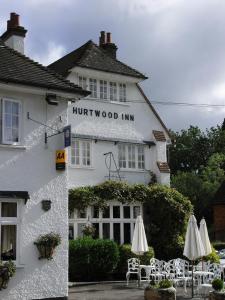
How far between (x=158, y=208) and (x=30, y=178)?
10955mm

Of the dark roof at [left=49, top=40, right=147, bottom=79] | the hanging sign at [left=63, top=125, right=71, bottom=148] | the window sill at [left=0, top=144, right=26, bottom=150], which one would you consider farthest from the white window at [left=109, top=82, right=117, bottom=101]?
the window sill at [left=0, top=144, right=26, bottom=150]

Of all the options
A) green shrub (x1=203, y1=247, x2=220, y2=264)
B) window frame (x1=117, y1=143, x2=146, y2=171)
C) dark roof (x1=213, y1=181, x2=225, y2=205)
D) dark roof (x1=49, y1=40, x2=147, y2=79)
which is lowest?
green shrub (x1=203, y1=247, x2=220, y2=264)

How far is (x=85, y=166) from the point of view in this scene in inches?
953

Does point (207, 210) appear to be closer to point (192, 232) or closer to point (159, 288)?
point (192, 232)

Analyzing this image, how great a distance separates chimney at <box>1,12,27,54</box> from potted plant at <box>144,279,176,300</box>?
33.3 ft

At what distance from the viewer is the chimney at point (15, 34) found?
1938 cm

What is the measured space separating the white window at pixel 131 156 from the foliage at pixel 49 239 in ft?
35.1

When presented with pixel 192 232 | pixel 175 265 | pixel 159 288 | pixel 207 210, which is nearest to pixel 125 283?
pixel 175 265

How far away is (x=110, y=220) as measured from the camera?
79.3ft

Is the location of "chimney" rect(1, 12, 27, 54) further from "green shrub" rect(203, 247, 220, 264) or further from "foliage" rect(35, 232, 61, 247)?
"green shrub" rect(203, 247, 220, 264)

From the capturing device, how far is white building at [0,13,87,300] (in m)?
14.7

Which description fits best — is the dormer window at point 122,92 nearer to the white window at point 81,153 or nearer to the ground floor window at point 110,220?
the white window at point 81,153

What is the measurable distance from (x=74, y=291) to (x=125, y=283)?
3.15m

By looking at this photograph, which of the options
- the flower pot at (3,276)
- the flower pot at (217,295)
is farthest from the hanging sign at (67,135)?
the flower pot at (217,295)
